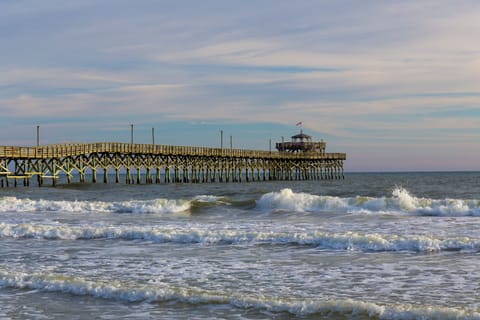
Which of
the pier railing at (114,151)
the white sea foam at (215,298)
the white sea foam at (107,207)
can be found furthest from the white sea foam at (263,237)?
the pier railing at (114,151)

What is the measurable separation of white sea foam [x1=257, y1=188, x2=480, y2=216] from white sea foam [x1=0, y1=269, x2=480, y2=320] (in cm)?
1421

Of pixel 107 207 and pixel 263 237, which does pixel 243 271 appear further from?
pixel 107 207

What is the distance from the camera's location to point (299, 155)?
76562 mm

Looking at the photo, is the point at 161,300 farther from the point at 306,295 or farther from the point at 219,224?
the point at 219,224

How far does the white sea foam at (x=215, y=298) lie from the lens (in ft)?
23.9

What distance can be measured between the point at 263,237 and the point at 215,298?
5.82 meters

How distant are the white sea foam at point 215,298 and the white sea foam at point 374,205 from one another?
14.2 metres

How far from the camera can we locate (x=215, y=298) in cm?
816

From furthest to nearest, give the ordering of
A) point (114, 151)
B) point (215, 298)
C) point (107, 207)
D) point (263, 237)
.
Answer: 1. point (114, 151)
2. point (107, 207)
3. point (263, 237)
4. point (215, 298)

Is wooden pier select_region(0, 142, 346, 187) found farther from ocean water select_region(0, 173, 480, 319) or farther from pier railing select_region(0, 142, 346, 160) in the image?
ocean water select_region(0, 173, 480, 319)

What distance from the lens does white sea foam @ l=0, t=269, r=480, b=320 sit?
7285mm

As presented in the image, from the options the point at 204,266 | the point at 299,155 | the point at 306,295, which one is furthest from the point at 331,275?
the point at 299,155

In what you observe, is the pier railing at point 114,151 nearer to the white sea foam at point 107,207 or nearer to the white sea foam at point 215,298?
the white sea foam at point 107,207

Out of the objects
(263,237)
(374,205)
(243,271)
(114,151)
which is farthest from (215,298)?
(114,151)
